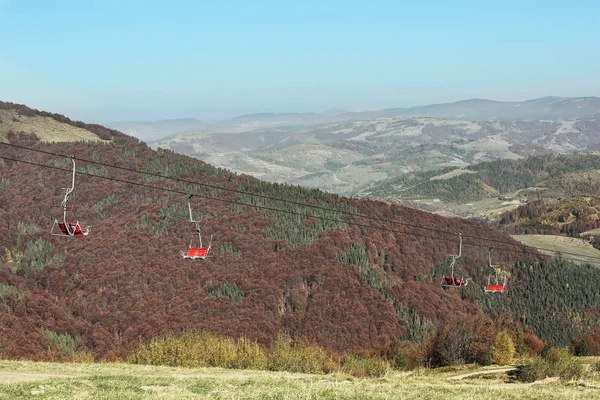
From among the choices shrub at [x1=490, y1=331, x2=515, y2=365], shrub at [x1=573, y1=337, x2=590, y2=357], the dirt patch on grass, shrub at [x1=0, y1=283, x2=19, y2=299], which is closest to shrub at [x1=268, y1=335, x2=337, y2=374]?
shrub at [x1=490, y1=331, x2=515, y2=365]

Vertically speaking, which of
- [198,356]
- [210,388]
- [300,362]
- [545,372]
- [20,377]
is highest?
[210,388]

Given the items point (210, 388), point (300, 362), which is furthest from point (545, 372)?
point (210, 388)

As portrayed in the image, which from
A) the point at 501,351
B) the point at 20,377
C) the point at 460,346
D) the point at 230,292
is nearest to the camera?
the point at 20,377

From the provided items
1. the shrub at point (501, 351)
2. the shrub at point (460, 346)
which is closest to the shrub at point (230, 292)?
the shrub at point (460, 346)

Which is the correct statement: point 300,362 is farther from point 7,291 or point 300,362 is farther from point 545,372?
point 7,291

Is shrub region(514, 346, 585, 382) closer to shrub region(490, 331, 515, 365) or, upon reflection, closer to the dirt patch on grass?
shrub region(490, 331, 515, 365)

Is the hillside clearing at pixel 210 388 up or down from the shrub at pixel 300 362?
up

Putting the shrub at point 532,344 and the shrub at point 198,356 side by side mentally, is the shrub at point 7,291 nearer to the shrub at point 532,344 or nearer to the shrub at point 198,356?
the shrub at point 198,356

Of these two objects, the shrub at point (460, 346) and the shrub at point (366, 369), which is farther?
the shrub at point (460, 346)

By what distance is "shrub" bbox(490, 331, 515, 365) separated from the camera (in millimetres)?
83812

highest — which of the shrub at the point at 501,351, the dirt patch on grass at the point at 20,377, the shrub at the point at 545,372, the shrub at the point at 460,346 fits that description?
the dirt patch on grass at the point at 20,377

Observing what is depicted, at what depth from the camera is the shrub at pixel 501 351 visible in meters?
83.8

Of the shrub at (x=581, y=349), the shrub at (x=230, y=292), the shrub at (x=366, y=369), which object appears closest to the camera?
the shrub at (x=366, y=369)

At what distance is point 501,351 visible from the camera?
86.0 metres
